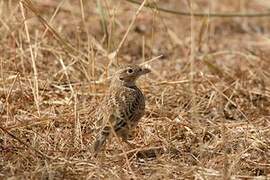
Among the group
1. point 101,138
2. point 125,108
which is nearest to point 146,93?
point 125,108

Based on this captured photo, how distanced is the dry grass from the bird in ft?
0.52

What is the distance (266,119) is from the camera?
727cm

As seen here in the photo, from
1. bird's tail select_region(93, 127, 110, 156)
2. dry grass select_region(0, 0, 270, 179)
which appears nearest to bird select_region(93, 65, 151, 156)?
bird's tail select_region(93, 127, 110, 156)

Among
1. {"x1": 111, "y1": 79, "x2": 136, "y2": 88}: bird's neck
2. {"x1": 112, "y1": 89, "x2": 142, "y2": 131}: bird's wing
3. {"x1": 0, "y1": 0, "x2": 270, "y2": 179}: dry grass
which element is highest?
{"x1": 111, "y1": 79, "x2": 136, "y2": 88}: bird's neck

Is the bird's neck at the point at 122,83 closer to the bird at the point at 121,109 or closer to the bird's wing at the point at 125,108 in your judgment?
the bird at the point at 121,109

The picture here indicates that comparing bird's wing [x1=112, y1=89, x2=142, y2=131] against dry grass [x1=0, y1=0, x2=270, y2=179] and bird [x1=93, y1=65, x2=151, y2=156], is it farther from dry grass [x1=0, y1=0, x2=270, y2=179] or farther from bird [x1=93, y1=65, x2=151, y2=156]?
dry grass [x1=0, y1=0, x2=270, y2=179]

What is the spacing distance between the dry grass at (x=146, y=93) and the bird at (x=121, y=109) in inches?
6.2

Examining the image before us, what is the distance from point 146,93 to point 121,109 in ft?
5.49

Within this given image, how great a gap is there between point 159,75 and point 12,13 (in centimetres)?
178

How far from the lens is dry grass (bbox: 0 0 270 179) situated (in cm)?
590

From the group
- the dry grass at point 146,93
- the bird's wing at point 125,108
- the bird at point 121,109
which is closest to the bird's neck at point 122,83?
the bird at point 121,109

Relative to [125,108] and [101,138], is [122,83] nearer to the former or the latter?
[125,108]

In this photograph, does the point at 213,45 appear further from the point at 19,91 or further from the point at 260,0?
the point at 19,91

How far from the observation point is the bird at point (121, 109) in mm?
5957
